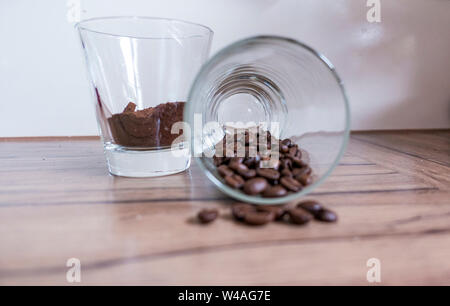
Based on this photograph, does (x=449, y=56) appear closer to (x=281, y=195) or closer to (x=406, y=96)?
(x=406, y=96)

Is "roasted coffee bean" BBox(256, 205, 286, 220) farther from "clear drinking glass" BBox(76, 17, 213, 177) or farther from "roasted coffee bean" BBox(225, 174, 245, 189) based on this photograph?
"clear drinking glass" BBox(76, 17, 213, 177)

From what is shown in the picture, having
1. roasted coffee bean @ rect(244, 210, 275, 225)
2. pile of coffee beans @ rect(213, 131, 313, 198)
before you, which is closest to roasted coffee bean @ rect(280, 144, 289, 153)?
pile of coffee beans @ rect(213, 131, 313, 198)

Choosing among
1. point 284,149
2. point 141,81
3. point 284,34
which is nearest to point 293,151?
point 284,149

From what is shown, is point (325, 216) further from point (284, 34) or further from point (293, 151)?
point (284, 34)
